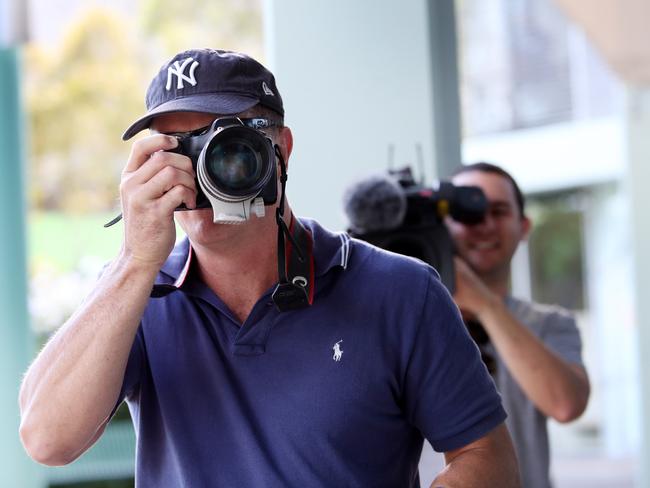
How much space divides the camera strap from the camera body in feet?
0.34

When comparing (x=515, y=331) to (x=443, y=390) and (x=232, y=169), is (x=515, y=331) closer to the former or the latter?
(x=443, y=390)

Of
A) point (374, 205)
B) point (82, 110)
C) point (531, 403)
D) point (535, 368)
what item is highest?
point (82, 110)

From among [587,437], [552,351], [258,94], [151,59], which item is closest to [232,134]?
[258,94]

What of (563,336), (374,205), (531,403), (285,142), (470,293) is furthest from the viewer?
(563,336)

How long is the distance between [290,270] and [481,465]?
497mm

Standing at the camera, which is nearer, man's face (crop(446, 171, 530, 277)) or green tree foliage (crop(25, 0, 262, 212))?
man's face (crop(446, 171, 530, 277))

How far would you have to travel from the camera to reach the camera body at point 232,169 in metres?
1.93

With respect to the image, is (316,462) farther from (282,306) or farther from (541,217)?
(541,217)

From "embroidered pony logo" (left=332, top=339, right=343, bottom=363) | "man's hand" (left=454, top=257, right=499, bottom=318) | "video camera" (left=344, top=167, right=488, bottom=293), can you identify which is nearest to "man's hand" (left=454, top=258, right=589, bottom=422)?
"man's hand" (left=454, top=257, right=499, bottom=318)

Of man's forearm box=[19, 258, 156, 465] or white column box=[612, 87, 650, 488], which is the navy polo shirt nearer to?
man's forearm box=[19, 258, 156, 465]

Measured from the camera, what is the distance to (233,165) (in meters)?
1.95

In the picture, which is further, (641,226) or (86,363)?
(641,226)

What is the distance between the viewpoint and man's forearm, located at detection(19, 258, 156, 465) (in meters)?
1.96

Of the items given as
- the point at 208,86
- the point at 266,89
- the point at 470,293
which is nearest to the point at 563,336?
the point at 470,293
